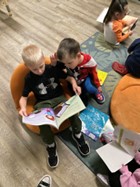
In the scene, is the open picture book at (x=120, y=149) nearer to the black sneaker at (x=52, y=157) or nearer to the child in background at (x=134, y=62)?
the black sneaker at (x=52, y=157)

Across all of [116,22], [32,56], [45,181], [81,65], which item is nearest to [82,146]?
[45,181]

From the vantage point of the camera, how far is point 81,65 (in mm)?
1680

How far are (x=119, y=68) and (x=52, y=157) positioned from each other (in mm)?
998

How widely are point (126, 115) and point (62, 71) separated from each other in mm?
559

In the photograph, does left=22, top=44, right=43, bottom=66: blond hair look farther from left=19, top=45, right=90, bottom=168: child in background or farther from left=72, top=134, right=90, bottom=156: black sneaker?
left=72, top=134, right=90, bottom=156: black sneaker

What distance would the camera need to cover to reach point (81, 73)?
1.76m

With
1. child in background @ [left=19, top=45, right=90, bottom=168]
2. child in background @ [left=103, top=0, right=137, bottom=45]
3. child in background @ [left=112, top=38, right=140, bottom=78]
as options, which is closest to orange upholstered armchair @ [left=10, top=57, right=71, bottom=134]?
child in background @ [left=19, top=45, right=90, bottom=168]

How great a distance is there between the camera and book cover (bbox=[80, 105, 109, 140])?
1.71m

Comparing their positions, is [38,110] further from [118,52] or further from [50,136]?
[118,52]

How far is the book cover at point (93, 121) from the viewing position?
1714 mm

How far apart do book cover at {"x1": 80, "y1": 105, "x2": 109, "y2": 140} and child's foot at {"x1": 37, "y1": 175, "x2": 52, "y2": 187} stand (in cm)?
42

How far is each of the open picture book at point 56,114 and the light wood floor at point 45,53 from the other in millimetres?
301

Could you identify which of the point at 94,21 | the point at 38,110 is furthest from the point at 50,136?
the point at 94,21

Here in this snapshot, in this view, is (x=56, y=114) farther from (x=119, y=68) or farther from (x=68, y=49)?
(x=119, y=68)
